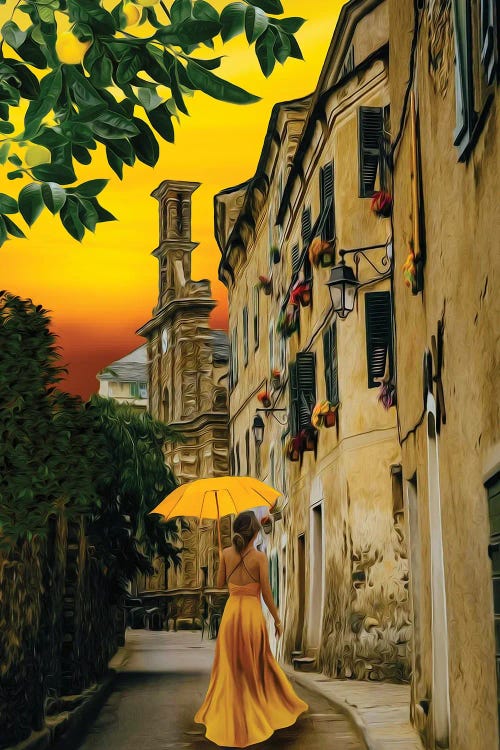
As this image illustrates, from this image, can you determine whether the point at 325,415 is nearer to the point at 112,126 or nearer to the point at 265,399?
the point at 265,399

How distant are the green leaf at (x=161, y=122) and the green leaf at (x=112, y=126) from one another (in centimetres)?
14

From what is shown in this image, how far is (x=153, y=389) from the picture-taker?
190 feet

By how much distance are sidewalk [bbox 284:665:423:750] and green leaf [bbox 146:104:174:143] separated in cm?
609

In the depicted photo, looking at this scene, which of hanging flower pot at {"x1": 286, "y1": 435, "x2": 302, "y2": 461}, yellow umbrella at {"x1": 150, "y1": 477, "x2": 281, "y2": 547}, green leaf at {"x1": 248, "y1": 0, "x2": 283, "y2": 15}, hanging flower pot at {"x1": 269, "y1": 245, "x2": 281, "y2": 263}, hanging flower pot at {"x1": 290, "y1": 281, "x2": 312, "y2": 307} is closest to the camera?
green leaf at {"x1": 248, "y1": 0, "x2": 283, "y2": 15}

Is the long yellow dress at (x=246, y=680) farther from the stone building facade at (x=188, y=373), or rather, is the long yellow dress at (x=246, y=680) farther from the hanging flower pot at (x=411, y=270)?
the stone building facade at (x=188, y=373)

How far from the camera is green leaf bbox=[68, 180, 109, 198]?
499 cm

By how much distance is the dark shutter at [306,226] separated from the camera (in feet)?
80.1

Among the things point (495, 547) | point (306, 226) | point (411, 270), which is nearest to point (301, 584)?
point (306, 226)

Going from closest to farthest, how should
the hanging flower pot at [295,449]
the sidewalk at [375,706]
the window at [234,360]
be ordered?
the sidewalk at [375,706]
the hanging flower pot at [295,449]
the window at [234,360]

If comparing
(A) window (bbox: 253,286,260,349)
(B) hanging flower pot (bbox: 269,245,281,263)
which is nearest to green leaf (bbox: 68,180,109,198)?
(B) hanging flower pot (bbox: 269,245,281,263)

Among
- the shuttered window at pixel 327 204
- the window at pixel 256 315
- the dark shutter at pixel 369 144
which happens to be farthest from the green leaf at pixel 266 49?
the window at pixel 256 315

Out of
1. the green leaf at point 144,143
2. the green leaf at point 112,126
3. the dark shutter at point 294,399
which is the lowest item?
the green leaf at point 112,126

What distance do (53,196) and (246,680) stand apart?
6.87m

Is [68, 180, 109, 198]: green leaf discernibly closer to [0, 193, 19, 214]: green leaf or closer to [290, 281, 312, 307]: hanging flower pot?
[0, 193, 19, 214]: green leaf
